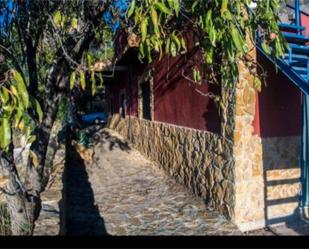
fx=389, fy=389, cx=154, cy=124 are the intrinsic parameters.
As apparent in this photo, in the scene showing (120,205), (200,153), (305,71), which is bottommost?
(120,205)

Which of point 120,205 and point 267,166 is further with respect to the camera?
point 120,205

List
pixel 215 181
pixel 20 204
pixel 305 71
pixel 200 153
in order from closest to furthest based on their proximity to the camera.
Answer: pixel 20 204 → pixel 305 71 → pixel 215 181 → pixel 200 153

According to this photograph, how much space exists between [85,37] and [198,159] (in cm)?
457

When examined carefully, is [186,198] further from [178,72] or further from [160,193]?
[178,72]

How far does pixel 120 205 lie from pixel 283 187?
3306 millimetres

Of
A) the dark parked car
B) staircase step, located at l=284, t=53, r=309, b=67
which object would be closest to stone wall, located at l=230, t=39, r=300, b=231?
staircase step, located at l=284, t=53, r=309, b=67

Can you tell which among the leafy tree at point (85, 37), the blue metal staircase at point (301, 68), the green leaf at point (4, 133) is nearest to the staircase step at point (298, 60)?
the blue metal staircase at point (301, 68)

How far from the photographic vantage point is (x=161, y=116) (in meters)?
11.2

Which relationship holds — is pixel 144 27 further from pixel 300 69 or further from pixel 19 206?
pixel 300 69

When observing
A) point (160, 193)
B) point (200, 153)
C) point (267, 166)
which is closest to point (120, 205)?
point (160, 193)

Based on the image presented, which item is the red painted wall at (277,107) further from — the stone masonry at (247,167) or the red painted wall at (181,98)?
the red painted wall at (181,98)

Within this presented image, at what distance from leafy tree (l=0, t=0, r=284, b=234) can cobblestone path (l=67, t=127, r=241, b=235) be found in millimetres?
2089

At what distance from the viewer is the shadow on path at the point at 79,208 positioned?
648 cm

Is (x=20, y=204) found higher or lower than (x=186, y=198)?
higher
